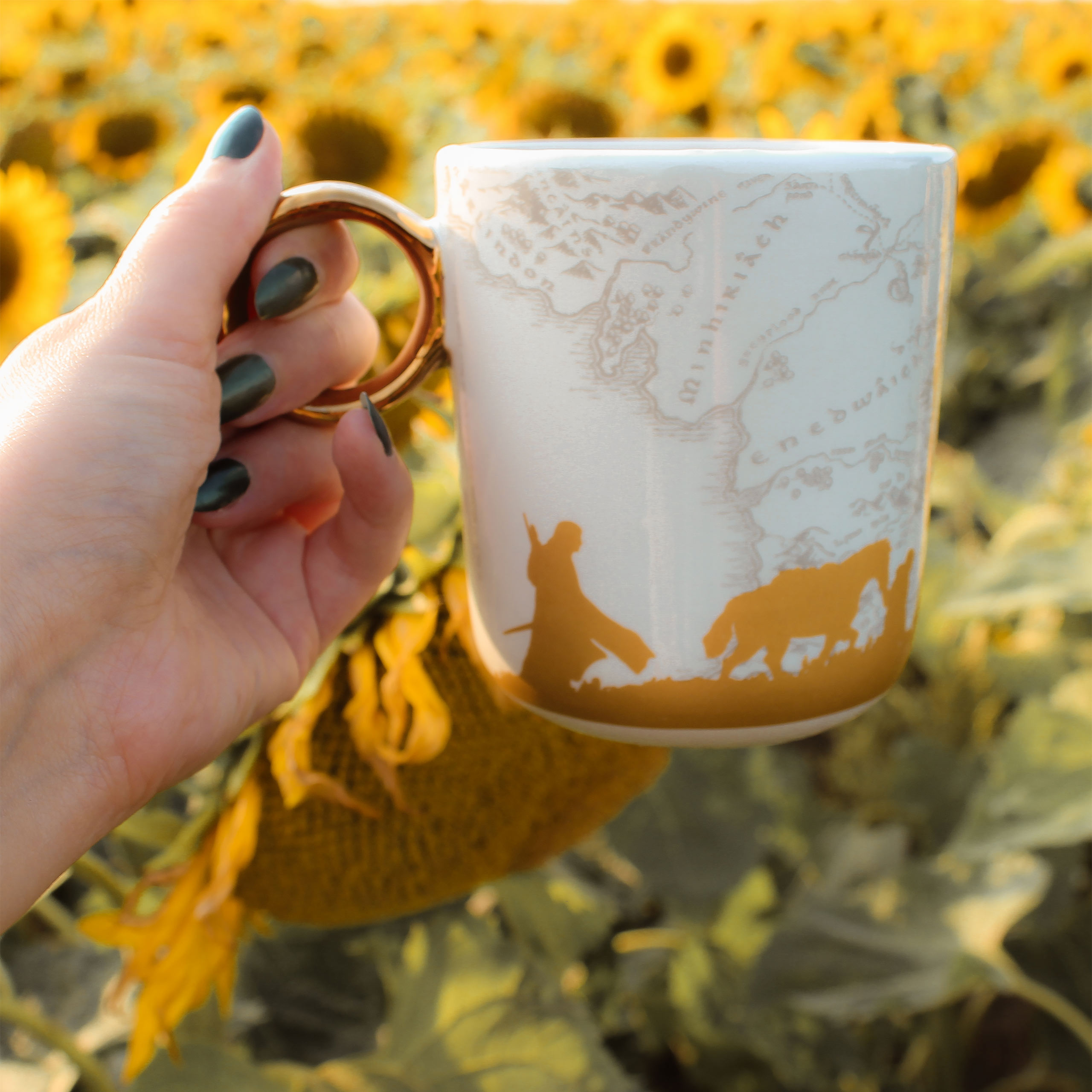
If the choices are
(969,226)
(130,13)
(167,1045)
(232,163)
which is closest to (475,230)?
(232,163)

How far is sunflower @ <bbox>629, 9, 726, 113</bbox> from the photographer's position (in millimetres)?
1624

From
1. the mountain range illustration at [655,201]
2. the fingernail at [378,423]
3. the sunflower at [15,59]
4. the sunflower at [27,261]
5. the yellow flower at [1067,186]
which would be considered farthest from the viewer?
the sunflower at [15,59]

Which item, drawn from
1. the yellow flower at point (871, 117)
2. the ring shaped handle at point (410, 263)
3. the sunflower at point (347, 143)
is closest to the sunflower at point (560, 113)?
the sunflower at point (347, 143)

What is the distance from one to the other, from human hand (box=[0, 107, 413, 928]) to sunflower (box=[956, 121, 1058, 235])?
959 mm

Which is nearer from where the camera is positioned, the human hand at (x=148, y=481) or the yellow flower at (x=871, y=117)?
the human hand at (x=148, y=481)

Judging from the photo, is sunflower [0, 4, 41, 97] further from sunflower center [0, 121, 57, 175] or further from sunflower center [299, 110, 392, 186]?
sunflower center [299, 110, 392, 186]

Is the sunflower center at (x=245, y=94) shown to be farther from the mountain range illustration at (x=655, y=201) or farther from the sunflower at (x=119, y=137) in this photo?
the mountain range illustration at (x=655, y=201)

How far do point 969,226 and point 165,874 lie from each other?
118 centimetres

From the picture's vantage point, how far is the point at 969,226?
1.34 m

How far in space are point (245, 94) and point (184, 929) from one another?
3.37 feet

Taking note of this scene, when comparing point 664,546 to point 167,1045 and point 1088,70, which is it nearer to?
point 167,1045

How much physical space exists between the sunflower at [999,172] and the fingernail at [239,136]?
96cm

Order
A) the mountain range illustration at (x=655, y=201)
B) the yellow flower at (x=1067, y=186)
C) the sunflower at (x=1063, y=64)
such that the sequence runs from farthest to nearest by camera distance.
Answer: the sunflower at (x=1063, y=64)
the yellow flower at (x=1067, y=186)
the mountain range illustration at (x=655, y=201)

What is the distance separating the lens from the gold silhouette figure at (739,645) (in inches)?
16.4
